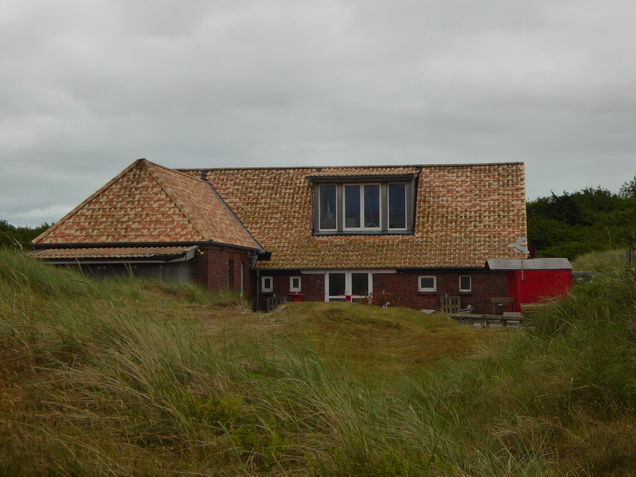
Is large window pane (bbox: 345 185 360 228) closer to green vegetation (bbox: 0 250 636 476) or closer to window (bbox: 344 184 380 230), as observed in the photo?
window (bbox: 344 184 380 230)

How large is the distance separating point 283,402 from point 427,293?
20.7 meters

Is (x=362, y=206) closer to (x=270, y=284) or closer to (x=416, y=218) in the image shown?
(x=416, y=218)

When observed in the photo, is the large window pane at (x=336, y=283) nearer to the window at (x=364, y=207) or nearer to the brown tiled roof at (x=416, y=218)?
the brown tiled roof at (x=416, y=218)

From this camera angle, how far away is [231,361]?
8.09 m

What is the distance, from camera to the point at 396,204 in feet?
98.8

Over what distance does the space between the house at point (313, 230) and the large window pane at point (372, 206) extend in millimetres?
43

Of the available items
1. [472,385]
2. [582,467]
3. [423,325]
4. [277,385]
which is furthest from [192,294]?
[582,467]

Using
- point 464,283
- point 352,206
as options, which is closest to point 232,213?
A: point 352,206

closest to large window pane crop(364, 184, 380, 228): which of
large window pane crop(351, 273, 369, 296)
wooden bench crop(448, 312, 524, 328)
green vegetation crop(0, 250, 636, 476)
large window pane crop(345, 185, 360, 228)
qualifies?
large window pane crop(345, 185, 360, 228)

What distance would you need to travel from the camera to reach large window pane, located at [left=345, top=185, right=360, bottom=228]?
3022 centimetres

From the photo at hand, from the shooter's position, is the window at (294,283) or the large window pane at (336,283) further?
the window at (294,283)

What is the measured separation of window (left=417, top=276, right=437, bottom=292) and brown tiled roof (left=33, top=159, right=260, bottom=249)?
6473 mm

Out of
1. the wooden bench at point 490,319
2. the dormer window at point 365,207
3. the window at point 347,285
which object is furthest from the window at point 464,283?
the wooden bench at point 490,319

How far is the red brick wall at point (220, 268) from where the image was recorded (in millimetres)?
23266
